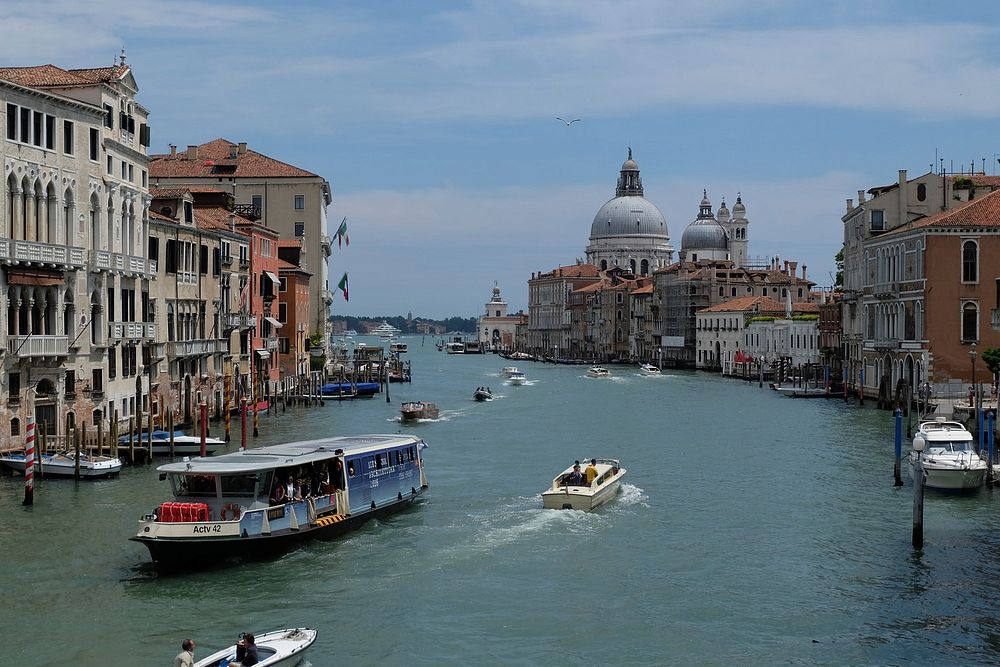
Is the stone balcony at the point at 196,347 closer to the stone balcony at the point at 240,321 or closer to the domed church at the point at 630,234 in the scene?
the stone balcony at the point at 240,321

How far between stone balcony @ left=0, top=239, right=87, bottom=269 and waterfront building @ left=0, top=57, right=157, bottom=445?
26 mm

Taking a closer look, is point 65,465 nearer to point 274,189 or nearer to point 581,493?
point 581,493

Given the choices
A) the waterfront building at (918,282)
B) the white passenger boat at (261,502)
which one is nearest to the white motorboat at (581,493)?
the white passenger boat at (261,502)

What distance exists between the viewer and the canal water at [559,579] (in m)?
14.3

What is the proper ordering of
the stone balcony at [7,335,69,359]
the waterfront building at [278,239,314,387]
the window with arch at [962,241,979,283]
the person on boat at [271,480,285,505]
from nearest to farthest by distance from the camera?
the person on boat at [271,480,285,505], the stone balcony at [7,335,69,359], the window with arch at [962,241,979,283], the waterfront building at [278,239,314,387]

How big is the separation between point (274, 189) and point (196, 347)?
923 inches

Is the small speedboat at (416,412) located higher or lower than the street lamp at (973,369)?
lower

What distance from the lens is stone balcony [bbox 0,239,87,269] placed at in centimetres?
2461

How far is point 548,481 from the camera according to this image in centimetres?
2567

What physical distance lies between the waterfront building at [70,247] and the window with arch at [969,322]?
1001 inches

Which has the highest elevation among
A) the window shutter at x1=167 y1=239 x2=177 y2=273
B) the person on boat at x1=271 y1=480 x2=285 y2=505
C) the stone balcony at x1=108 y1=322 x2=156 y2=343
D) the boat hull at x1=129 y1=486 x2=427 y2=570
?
the window shutter at x1=167 y1=239 x2=177 y2=273

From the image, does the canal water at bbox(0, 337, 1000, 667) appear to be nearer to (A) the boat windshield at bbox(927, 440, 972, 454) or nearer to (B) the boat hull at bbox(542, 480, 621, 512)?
(B) the boat hull at bbox(542, 480, 621, 512)

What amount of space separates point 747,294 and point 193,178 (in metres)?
48.2

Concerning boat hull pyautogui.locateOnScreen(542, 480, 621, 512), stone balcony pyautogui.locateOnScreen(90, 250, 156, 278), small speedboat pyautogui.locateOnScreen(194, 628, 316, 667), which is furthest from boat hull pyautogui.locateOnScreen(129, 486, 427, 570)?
stone balcony pyautogui.locateOnScreen(90, 250, 156, 278)
